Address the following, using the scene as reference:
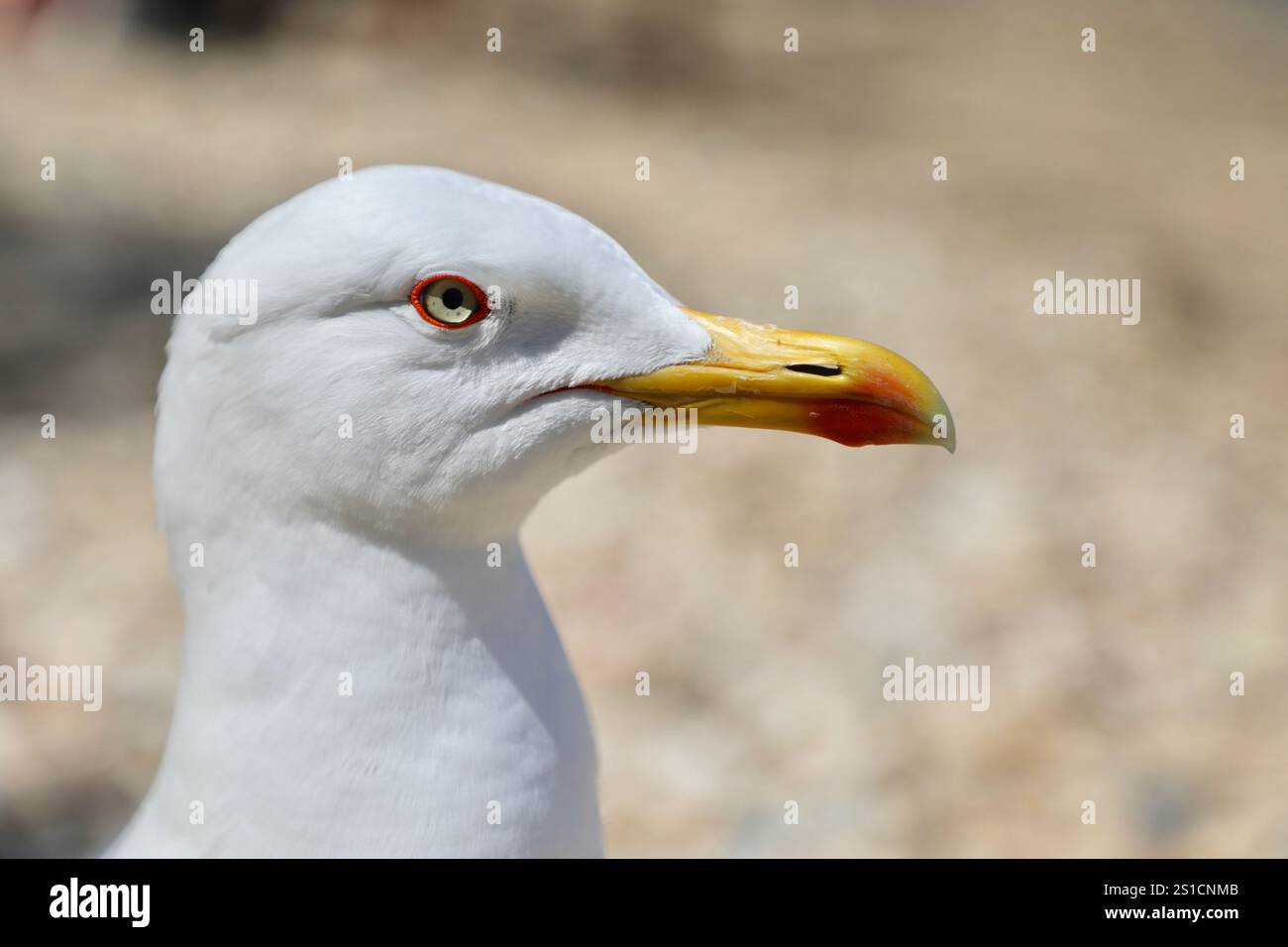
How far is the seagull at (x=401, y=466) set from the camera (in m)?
2.29

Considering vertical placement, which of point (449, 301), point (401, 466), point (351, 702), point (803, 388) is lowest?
point (351, 702)

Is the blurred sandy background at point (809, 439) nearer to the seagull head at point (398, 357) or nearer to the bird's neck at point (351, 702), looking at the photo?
the bird's neck at point (351, 702)

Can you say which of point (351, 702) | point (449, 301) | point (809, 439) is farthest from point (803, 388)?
point (809, 439)

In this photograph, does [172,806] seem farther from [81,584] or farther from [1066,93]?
[1066,93]

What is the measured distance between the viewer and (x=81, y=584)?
18.7 feet

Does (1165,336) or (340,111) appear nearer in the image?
(1165,336)

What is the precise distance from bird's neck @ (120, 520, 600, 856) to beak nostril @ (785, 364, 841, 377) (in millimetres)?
601

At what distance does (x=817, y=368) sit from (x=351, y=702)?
1001mm

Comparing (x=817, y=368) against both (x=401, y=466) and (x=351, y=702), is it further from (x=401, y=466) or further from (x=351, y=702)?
(x=351, y=702)

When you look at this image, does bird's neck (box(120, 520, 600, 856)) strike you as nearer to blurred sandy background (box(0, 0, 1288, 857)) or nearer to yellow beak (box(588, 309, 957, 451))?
yellow beak (box(588, 309, 957, 451))

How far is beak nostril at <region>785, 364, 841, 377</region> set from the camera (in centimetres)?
255

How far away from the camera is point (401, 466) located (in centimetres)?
231
